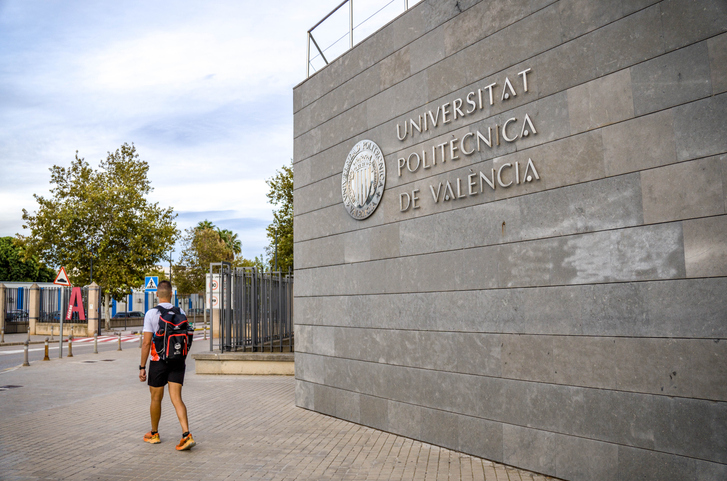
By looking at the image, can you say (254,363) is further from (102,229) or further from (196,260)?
(196,260)

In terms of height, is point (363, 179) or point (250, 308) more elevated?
point (363, 179)

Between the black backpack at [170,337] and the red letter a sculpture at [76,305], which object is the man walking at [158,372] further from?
the red letter a sculpture at [76,305]

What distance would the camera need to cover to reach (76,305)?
31641 mm

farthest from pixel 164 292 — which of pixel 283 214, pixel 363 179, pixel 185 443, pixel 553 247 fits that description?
pixel 283 214

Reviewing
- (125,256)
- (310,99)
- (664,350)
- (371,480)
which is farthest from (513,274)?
(125,256)

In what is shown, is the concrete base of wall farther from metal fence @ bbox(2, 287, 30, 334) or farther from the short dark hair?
metal fence @ bbox(2, 287, 30, 334)

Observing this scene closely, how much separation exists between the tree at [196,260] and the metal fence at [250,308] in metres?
37.3

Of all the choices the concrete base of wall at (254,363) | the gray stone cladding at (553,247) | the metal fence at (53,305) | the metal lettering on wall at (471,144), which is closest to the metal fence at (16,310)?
the metal fence at (53,305)

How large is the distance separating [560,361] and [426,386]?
1.95m

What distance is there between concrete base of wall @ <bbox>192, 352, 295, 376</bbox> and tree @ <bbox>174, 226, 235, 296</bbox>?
37.4 meters

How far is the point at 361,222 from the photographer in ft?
25.9

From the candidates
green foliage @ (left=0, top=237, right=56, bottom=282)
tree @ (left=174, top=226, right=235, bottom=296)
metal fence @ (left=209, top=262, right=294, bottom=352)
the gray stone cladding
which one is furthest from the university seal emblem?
green foliage @ (left=0, top=237, right=56, bottom=282)

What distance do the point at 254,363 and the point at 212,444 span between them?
6.06m

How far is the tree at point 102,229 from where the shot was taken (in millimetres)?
32438
